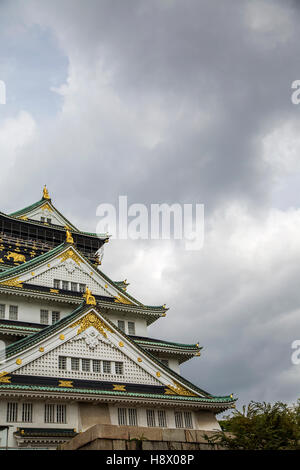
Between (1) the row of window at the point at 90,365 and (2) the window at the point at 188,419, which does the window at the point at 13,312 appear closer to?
(1) the row of window at the point at 90,365

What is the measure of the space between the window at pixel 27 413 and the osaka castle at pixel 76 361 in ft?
0.19

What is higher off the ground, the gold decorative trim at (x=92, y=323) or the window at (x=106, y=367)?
the gold decorative trim at (x=92, y=323)

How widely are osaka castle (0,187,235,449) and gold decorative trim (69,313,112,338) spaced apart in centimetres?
7

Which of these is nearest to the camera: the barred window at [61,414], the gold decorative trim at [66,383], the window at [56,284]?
the barred window at [61,414]

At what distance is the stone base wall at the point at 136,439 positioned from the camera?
13.4 metres

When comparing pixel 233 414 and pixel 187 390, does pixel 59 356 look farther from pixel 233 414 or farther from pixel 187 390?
pixel 233 414

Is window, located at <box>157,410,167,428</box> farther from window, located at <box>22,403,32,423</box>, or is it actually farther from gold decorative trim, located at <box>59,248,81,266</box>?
gold decorative trim, located at <box>59,248,81,266</box>

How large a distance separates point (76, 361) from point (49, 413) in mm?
3793

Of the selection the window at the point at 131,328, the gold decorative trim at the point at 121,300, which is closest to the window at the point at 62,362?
the window at the point at 131,328

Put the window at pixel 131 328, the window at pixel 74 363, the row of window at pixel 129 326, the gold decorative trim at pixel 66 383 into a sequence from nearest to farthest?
the gold decorative trim at pixel 66 383, the window at pixel 74 363, the row of window at pixel 129 326, the window at pixel 131 328

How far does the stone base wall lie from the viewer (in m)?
13.4

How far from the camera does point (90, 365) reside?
29.5 m

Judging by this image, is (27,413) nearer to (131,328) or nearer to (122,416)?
(122,416)
